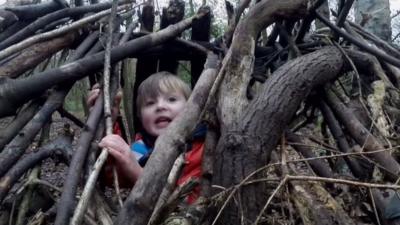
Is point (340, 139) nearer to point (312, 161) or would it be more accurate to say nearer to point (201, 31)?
point (312, 161)

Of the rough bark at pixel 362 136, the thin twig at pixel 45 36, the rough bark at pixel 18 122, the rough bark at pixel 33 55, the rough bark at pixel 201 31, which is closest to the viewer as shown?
the rough bark at pixel 362 136

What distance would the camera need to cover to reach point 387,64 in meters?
2.09

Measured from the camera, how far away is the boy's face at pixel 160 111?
2127 millimetres

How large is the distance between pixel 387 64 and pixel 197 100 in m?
1.02

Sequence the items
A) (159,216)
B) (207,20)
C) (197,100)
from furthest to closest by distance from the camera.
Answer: (207,20) → (197,100) → (159,216)

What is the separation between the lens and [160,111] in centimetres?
214

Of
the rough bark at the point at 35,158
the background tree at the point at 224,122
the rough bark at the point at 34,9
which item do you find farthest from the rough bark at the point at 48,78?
the rough bark at the point at 34,9

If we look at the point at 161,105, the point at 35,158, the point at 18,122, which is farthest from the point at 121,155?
the point at 161,105

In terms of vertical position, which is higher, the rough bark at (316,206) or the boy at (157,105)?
the boy at (157,105)

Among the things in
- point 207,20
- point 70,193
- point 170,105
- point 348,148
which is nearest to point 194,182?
point 70,193

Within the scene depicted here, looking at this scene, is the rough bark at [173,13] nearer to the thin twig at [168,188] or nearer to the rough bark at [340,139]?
the rough bark at [340,139]

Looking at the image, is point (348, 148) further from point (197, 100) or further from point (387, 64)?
point (387, 64)

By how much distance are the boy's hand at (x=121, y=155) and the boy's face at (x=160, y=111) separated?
51 centimetres

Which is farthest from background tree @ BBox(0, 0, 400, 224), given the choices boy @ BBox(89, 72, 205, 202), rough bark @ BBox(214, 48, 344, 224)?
boy @ BBox(89, 72, 205, 202)
